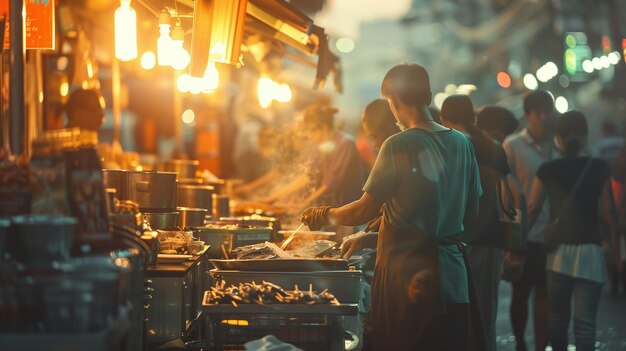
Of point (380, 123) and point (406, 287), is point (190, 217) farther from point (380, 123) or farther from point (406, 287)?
point (406, 287)

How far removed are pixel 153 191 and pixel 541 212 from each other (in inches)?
173

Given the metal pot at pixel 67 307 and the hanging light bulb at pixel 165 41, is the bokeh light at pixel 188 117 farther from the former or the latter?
the metal pot at pixel 67 307

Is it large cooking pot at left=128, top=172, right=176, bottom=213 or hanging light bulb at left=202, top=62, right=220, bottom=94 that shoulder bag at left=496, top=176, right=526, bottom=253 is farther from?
hanging light bulb at left=202, top=62, right=220, bottom=94

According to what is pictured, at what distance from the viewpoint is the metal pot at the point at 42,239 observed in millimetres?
4160

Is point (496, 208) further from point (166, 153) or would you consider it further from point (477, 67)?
point (477, 67)

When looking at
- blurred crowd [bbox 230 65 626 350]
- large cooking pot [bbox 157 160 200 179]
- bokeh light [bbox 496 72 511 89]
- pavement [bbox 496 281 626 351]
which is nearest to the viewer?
blurred crowd [bbox 230 65 626 350]

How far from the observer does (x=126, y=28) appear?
8.42 meters

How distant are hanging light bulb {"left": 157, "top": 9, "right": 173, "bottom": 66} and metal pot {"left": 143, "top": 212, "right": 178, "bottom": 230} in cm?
144

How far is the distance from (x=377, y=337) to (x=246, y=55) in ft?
27.1

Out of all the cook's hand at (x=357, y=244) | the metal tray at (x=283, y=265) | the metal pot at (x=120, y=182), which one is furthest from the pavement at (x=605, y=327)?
the metal pot at (x=120, y=182)

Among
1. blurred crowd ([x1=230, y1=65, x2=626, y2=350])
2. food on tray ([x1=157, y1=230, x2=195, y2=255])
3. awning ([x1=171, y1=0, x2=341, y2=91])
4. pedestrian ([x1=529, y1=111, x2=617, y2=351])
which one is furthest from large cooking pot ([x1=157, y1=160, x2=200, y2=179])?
food on tray ([x1=157, y1=230, x2=195, y2=255])

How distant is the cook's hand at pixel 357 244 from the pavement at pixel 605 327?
3960 mm

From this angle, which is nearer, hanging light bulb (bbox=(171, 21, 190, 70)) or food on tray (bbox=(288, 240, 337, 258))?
food on tray (bbox=(288, 240, 337, 258))

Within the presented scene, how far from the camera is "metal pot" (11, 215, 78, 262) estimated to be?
4160 mm
